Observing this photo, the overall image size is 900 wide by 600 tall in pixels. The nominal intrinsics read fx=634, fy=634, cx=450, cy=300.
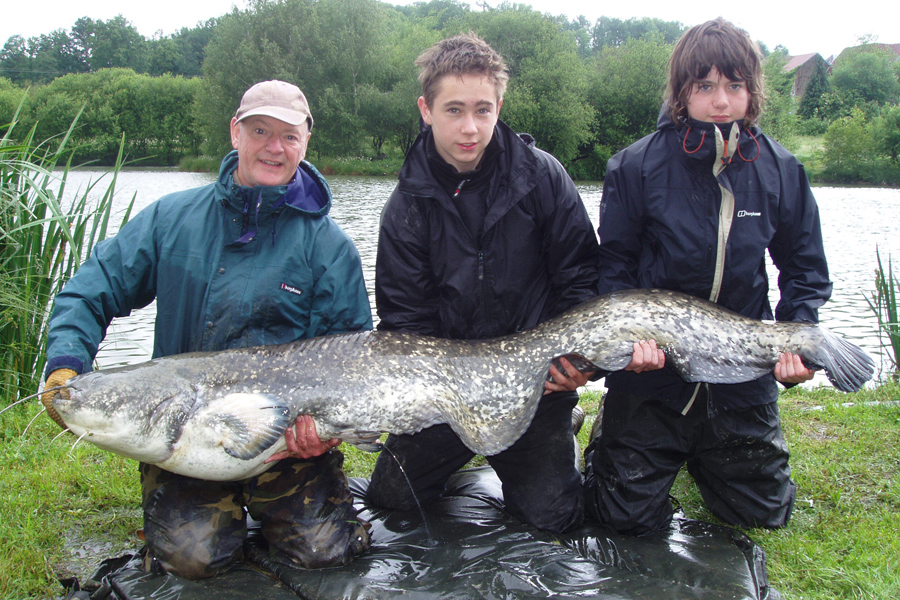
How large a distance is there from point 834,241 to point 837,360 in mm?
14809

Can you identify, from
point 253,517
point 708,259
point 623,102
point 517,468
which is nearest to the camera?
point 253,517

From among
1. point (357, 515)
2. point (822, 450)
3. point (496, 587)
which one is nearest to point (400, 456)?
point (357, 515)

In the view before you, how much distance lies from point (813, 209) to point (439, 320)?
7.03ft

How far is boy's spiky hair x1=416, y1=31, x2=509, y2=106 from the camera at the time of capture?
10.9ft

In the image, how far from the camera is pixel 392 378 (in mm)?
3076

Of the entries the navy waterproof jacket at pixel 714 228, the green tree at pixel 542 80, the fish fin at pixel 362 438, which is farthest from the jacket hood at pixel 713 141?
the green tree at pixel 542 80

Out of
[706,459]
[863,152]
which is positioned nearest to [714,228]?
[706,459]

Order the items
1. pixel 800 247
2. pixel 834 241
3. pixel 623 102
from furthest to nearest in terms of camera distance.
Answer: pixel 623 102 → pixel 834 241 → pixel 800 247

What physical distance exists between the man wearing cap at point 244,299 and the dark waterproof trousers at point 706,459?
1.42 metres

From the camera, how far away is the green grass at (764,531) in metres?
2.92

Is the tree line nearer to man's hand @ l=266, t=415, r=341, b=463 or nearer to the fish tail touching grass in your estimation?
the fish tail touching grass

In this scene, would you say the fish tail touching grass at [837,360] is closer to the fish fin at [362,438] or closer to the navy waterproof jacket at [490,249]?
the navy waterproof jacket at [490,249]

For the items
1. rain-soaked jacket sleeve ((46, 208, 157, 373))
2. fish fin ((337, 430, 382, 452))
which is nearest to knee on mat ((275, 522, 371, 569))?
fish fin ((337, 430, 382, 452))

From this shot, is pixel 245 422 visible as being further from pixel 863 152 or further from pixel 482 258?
pixel 863 152
